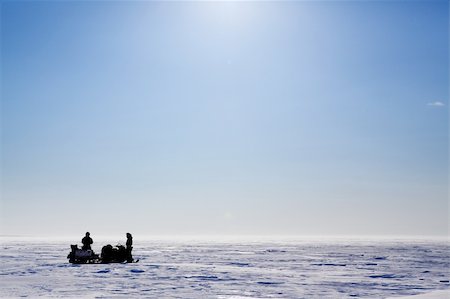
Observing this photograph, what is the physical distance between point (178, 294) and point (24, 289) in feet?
20.6

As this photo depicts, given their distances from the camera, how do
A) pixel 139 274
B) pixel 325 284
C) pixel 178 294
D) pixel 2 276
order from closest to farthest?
pixel 178 294 < pixel 325 284 < pixel 2 276 < pixel 139 274

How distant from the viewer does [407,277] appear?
24.4m

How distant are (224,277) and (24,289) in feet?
31.4

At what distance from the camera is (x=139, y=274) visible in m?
25.0

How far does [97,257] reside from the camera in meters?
33.5

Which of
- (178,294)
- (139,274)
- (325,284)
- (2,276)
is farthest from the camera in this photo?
(139,274)

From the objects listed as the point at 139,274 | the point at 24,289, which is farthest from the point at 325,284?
the point at 24,289

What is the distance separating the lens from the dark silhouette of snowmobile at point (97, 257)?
32.4 metres

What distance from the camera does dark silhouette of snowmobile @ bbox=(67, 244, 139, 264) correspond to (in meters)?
32.4

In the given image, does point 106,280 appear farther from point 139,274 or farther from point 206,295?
point 206,295

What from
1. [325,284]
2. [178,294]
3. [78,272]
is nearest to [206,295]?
[178,294]

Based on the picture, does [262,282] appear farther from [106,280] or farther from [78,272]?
[78,272]

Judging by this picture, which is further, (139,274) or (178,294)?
(139,274)

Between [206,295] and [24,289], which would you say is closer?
[206,295]
